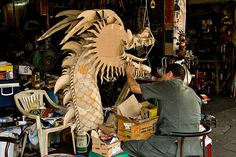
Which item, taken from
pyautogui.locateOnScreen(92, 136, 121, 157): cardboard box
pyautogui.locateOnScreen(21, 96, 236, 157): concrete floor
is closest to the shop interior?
pyautogui.locateOnScreen(92, 136, 121, 157): cardboard box

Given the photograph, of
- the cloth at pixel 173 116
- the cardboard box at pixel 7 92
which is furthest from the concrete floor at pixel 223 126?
the cardboard box at pixel 7 92

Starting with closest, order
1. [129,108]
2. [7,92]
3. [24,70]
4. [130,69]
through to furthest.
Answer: [130,69] < [129,108] < [7,92] < [24,70]

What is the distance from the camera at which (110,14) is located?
160 inches

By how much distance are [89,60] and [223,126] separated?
353cm

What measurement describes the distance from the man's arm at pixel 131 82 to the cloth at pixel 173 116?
13cm

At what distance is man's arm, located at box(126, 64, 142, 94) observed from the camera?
140 inches

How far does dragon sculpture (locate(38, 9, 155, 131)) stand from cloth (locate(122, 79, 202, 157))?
2.72 ft

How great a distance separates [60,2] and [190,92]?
739cm

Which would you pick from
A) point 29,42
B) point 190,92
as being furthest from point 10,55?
point 190,92

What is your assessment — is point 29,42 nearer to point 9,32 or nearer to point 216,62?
point 9,32

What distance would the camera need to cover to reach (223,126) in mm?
6262

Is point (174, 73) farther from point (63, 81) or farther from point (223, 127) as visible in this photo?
point (223, 127)

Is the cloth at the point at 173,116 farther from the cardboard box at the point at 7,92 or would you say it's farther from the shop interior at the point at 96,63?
the cardboard box at the point at 7,92

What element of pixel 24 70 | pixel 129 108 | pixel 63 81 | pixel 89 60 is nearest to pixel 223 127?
pixel 129 108
